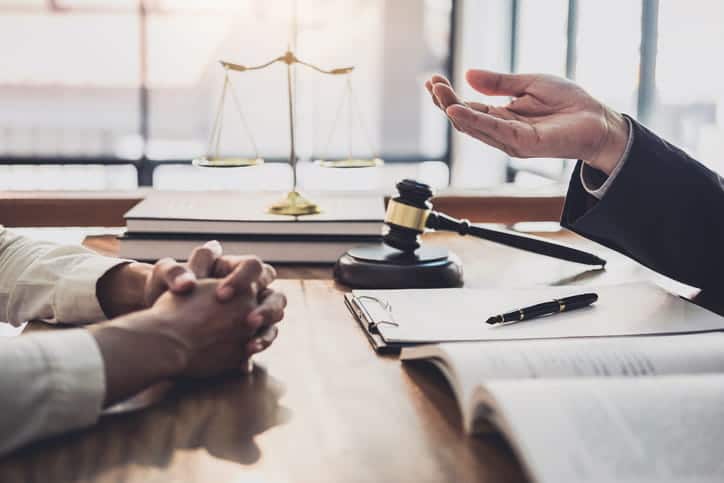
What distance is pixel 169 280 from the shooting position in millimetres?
883

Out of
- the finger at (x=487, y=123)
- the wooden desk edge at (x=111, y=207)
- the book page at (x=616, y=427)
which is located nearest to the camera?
the book page at (x=616, y=427)

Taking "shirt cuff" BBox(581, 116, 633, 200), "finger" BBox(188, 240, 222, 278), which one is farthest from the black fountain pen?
"finger" BBox(188, 240, 222, 278)

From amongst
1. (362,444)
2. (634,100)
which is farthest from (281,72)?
(362,444)

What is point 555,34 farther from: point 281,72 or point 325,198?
point 325,198

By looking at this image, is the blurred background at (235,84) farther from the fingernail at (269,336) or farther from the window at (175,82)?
the fingernail at (269,336)

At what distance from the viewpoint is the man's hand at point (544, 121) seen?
1.21 meters

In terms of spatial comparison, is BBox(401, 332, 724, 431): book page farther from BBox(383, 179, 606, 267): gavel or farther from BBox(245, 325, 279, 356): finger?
BBox(383, 179, 606, 267): gavel

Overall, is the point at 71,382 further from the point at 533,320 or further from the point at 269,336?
the point at 533,320

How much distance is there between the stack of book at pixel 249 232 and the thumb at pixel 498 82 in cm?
26

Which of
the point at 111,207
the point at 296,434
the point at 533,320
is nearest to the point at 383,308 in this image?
the point at 533,320

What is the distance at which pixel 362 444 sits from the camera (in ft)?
2.26

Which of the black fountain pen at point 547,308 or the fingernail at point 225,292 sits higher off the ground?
the fingernail at point 225,292

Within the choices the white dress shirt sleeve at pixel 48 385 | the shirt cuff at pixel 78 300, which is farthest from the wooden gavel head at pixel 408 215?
the white dress shirt sleeve at pixel 48 385

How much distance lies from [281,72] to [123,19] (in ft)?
3.53
